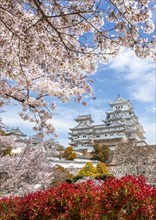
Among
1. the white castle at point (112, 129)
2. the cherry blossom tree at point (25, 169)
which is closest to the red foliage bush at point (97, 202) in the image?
the cherry blossom tree at point (25, 169)

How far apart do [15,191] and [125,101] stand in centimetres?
4527

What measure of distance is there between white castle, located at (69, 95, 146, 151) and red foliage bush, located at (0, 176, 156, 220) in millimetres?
39609

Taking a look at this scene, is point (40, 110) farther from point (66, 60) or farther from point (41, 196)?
point (41, 196)

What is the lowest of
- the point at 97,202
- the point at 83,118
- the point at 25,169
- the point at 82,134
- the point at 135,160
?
the point at 97,202

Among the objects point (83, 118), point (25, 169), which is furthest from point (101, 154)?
point (25, 169)

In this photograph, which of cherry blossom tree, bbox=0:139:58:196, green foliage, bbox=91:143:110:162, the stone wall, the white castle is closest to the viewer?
cherry blossom tree, bbox=0:139:58:196

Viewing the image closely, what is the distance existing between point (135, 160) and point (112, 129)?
20.6 m

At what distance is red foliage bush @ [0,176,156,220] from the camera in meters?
3.21

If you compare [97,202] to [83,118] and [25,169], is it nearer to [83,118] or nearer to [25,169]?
[25,169]

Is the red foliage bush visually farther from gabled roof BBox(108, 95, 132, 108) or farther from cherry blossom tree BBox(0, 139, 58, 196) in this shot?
gabled roof BBox(108, 95, 132, 108)

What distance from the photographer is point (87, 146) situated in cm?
4519

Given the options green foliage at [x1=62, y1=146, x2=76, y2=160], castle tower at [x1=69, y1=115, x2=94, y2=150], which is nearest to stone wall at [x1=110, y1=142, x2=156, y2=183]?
green foliage at [x1=62, y1=146, x2=76, y2=160]

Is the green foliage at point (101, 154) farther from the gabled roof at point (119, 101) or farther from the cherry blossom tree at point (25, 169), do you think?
the cherry blossom tree at point (25, 169)

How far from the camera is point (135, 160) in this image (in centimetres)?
2592
